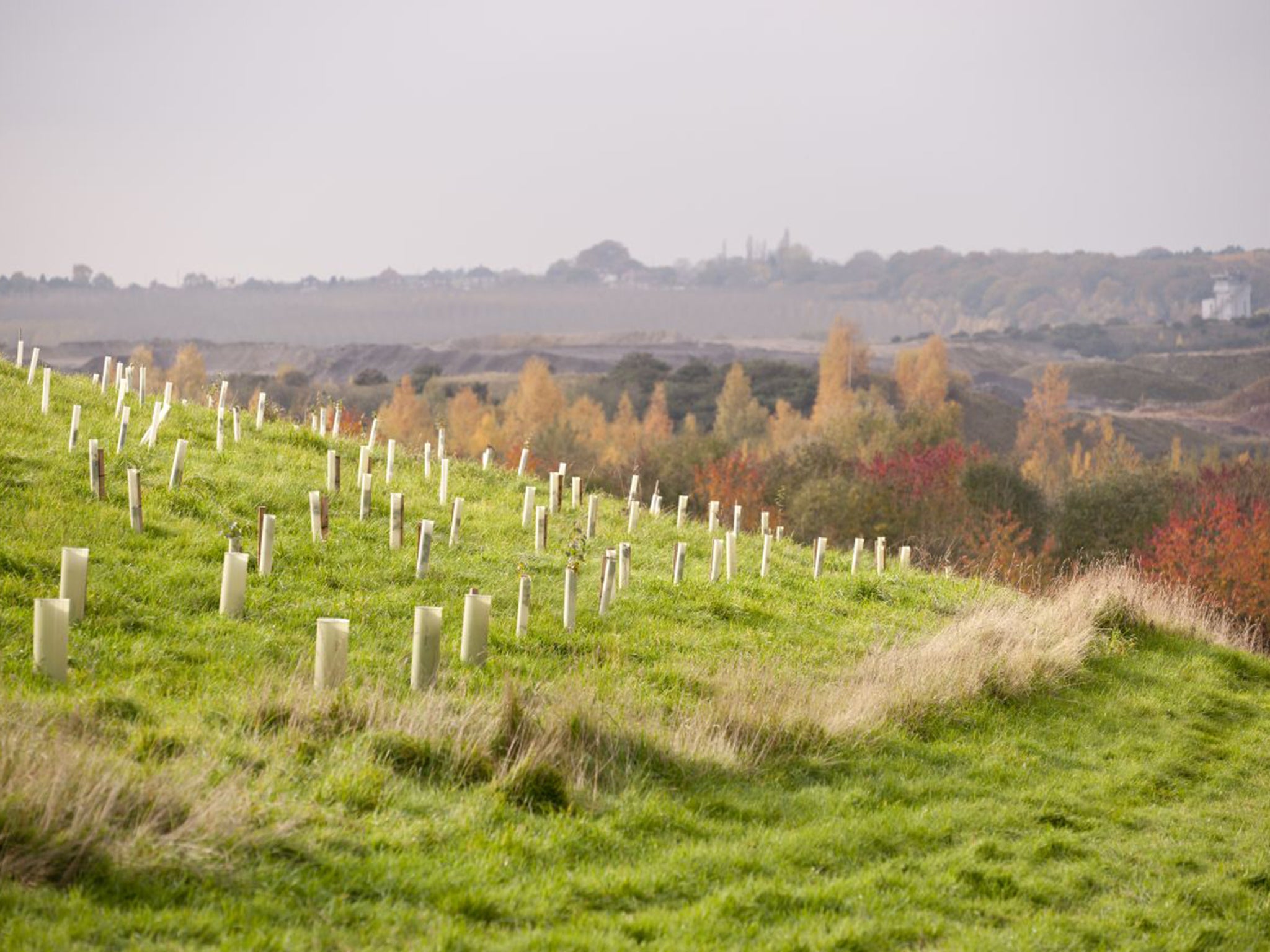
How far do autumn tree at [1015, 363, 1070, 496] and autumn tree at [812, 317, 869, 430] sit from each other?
899 inches

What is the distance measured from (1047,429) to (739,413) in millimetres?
43217

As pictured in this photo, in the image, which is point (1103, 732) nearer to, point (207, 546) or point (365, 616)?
point (365, 616)

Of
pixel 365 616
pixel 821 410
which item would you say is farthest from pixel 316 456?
pixel 821 410

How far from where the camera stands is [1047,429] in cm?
16462

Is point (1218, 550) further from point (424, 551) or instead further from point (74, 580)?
point (74, 580)

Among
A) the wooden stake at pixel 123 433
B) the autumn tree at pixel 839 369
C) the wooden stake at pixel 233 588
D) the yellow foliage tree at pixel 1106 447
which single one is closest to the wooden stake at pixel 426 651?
the wooden stake at pixel 233 588

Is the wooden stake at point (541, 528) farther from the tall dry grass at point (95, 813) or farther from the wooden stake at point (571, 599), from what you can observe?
the tall dry grass at point (95, 813)

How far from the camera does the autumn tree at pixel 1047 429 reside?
15312 cm

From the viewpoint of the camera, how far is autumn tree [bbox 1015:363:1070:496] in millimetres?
153125

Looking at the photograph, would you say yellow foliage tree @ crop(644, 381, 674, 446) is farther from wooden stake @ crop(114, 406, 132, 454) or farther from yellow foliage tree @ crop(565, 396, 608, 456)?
wooden stake @ crop(114, 406, 132, 454)

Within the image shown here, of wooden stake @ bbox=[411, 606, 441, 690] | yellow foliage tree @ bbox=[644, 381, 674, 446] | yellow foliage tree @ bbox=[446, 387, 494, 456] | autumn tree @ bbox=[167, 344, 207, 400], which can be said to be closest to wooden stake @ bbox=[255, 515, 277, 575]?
wooden stake @ bbox=[411, 606, 441, 690]

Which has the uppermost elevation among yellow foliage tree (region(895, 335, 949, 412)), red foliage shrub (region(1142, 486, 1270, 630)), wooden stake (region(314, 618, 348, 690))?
yellow foliage tree (region(895, 335, 949, 412))

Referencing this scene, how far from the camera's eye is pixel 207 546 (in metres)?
15.3

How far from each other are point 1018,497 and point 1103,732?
60.7m
